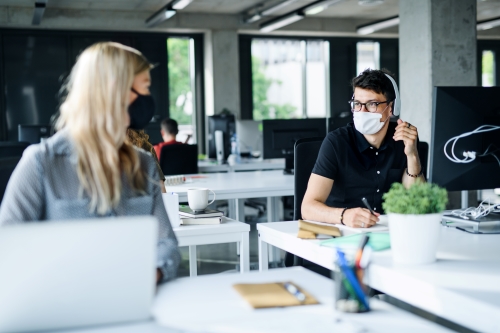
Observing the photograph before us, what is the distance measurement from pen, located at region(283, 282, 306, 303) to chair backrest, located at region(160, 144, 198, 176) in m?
4.54

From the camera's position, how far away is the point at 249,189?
4.20m

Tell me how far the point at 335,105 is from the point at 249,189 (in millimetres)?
8363

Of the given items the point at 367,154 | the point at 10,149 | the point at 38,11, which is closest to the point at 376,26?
the point at 38,11

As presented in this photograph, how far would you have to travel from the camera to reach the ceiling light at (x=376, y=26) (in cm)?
1060

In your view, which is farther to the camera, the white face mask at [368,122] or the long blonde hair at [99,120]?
the white face mask at [368,122]

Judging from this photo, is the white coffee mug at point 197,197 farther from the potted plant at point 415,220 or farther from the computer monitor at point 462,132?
the potted plant at point 415,220

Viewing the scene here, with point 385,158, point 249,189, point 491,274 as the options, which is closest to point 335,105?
point 249,189

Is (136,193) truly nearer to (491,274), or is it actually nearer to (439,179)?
(491,274)

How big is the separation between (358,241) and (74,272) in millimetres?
1030

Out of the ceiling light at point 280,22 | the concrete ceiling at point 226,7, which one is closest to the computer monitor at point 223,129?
the concrete ceiling at point 226,7

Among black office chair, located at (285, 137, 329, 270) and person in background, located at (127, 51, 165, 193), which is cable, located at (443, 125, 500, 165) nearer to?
black office chair, located at (285, 137, 329, 270)

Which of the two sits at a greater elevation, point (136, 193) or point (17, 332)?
point (136, 193)

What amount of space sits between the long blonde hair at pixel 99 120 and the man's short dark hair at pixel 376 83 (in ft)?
4.67

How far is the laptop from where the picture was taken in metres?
1.21
